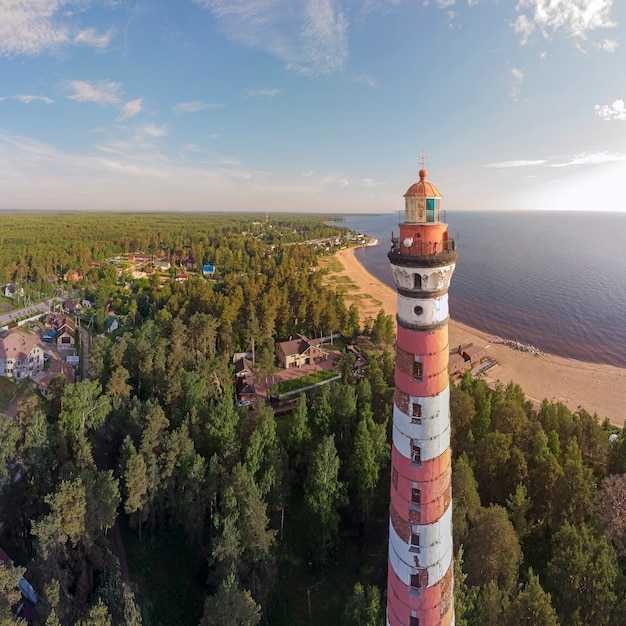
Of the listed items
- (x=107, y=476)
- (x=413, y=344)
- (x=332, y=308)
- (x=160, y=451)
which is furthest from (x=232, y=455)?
(x=332, y=308)

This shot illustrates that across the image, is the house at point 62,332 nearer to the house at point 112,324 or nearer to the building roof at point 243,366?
the house at point 112,324

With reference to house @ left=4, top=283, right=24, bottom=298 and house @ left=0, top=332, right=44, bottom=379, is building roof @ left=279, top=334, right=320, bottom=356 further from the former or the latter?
house @ left=4, top=283, right=24, bottom=298

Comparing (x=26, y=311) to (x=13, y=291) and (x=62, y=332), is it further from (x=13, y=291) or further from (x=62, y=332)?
(x=62, y=332)

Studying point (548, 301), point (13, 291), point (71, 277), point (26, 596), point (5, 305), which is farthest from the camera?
point (71, 277)

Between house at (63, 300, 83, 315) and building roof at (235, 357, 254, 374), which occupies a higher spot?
house at (63, 300, 83, 315)

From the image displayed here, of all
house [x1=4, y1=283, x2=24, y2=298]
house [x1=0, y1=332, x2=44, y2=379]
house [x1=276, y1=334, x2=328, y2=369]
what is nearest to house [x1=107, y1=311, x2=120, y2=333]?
house [x1=0, y1=332, x2=44, y2=379]

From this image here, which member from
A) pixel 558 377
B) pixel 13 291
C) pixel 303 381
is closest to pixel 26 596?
pixel 303 381
